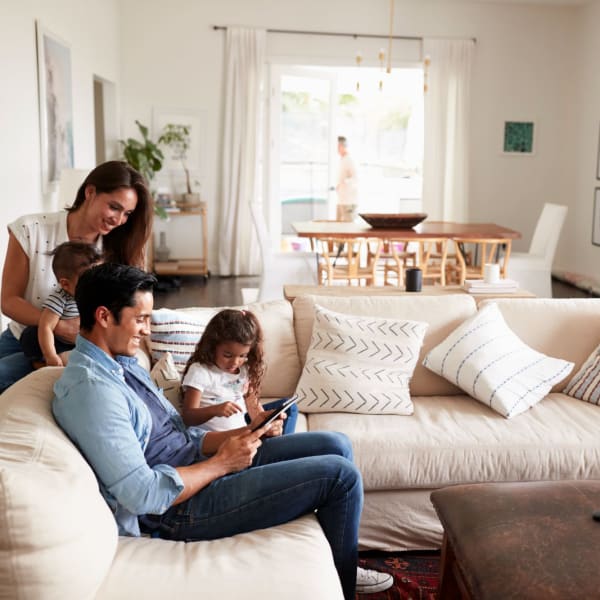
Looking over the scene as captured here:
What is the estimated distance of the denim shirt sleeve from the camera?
1.67 meters

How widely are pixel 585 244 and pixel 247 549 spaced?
285 inches

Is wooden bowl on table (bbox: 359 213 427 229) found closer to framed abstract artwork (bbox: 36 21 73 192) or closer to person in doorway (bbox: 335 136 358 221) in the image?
person in doorway (bbox: 335 136 358 221)

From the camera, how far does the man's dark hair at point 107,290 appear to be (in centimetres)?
175

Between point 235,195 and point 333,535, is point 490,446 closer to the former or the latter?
point 333,535

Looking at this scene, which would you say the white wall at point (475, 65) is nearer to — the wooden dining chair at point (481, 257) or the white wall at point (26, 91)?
the white wall at point (26, 91)

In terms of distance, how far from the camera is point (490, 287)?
153 inches

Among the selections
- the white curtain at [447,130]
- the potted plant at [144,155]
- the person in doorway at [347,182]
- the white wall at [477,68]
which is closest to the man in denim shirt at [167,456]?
the potted plant at [144,155]

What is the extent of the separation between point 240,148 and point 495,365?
5628 mm

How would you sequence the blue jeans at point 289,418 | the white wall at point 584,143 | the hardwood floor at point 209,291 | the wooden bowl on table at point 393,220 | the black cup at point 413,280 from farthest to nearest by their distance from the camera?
Result: the white wall at point 584,143 → the hardwood floor at point 209,291 → the wooden bowl on table at point 393,220 → the black cup at point 413,280 → the blue jeans at point 289,418

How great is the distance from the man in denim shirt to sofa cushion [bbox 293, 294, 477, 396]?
0.95m

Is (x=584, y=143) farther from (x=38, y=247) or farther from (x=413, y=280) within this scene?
(x=38, y=247)

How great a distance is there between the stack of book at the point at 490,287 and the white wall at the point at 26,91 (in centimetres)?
272

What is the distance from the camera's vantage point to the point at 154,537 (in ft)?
6.43

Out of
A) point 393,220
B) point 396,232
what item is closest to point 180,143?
point 393,220
